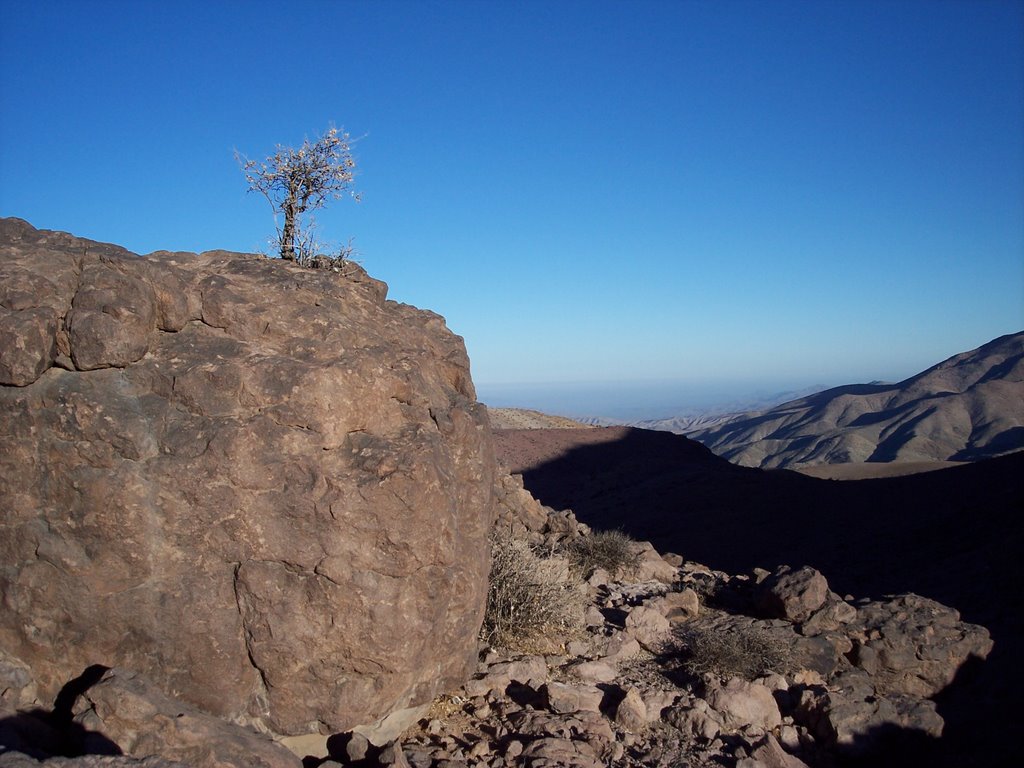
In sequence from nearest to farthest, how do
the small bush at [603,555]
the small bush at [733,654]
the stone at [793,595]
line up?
1. the small bush at [733,654]
2. the stone at [793,595]
3. the small bush at [603,555]

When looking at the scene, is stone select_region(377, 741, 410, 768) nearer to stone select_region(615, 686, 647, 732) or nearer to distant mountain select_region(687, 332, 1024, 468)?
stone select_region(615, 686, 647, 732)

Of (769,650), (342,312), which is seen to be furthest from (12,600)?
(769,650)

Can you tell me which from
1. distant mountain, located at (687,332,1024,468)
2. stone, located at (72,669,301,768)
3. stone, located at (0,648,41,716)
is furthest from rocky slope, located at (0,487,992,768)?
distant mountain, located at (687,332,1024,468)

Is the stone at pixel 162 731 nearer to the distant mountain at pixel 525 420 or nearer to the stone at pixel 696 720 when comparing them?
the stone at pixel 696 720

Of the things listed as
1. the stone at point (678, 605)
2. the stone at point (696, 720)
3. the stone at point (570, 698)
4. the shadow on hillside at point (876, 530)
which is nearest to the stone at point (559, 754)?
the stone at point (570, 698)

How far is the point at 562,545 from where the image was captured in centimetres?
1053

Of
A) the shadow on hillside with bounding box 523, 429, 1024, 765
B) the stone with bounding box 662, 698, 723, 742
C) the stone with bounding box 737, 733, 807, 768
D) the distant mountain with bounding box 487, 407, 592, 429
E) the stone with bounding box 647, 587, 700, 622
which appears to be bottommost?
the shadow on hillside with bounding box 523, 429, 1024, 765

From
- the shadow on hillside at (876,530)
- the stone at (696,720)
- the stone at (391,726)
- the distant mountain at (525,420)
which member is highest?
the distant mountain at (525,420)

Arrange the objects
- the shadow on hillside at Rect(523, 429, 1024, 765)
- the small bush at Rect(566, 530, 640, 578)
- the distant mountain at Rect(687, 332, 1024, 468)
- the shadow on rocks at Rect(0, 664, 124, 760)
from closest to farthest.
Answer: the shadow on rocks at Rect(0, 664, 124, 760) → the shadow on hillside at Rect(523, 429, 1024, 765) → the small bush at Rect(566, 530, 640, 578) → the distant mountain at Rect(687, 332, 1024, 468)

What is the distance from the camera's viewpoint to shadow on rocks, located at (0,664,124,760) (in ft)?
11.7

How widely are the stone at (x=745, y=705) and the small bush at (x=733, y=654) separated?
50cm

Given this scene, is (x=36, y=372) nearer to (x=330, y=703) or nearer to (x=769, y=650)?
(x=330, y=703)

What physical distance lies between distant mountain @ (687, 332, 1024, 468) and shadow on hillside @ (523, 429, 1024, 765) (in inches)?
1317

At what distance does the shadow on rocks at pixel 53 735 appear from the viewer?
3557mm
